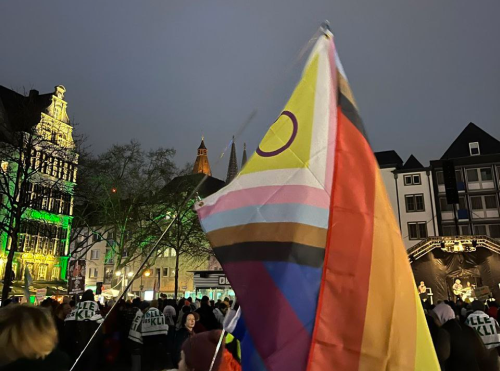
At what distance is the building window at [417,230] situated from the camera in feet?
133

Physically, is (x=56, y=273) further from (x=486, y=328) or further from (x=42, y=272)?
(x=486, y=328)

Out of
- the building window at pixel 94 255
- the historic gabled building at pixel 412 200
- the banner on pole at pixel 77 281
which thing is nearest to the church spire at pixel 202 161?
the building window at pixel 94 255

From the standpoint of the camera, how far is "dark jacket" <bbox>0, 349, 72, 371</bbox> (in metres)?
2.36

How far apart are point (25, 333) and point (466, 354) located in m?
5.12

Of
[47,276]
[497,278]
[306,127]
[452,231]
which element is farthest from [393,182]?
[306,127]

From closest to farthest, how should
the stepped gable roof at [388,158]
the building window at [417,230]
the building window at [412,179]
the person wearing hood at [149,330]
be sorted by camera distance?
the person wearing hood at [149,330], the building window at [417,230], the building window at [412,179], the stepped gable roof at [388,158]

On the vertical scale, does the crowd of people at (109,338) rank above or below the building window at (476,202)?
below

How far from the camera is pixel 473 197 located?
40156 mm

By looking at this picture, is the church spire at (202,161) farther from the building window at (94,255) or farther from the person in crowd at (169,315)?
the person in crowd at (169,315)

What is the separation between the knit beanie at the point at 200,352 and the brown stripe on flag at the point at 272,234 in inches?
28.8

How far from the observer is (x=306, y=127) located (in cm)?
369

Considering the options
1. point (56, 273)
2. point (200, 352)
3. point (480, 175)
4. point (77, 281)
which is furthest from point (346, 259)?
point (56, 273)

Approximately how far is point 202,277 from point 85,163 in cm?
1124

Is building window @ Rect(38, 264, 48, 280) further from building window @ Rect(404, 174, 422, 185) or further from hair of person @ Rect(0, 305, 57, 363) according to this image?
hair of person @ Rect(0, 305, 57, 363)
